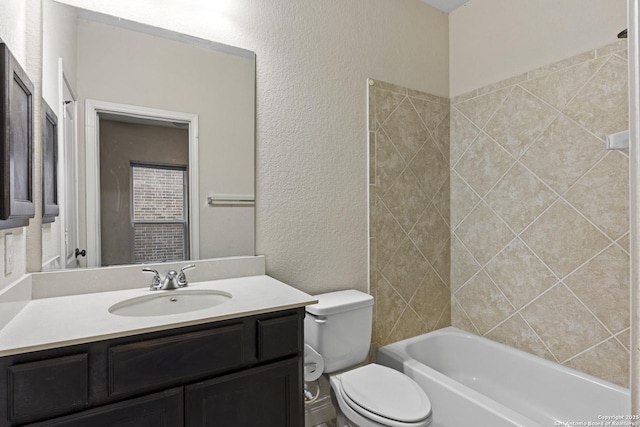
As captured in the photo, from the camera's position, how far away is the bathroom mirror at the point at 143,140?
1.42 meters

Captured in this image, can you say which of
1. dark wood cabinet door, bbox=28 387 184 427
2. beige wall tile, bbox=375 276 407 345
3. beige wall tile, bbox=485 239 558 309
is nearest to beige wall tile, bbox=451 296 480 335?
beige wall tile, bbox=485 239 558 309

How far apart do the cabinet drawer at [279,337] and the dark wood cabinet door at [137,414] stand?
0.29 metres

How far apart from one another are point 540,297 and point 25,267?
2.44m

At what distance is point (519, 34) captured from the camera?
210 cm

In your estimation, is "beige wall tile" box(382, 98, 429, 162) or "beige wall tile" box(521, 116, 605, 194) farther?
"beige wall tile" box(382, 98, 429, 162)

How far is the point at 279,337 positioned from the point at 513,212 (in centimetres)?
162

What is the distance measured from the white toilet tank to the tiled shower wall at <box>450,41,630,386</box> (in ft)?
3.08

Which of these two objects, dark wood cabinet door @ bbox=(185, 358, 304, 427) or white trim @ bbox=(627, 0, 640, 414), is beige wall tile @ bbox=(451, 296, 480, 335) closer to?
dark wood cabinet door @ bbox=(185, 358, 304, 427)

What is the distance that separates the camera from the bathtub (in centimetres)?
157

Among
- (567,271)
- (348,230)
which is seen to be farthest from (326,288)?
(567,271)

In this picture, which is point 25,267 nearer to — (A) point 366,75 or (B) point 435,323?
(A) point 366,75

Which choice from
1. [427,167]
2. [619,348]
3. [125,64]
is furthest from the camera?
[427,167]

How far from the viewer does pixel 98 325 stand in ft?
3.42

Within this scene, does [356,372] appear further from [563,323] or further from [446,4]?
[446,4]
